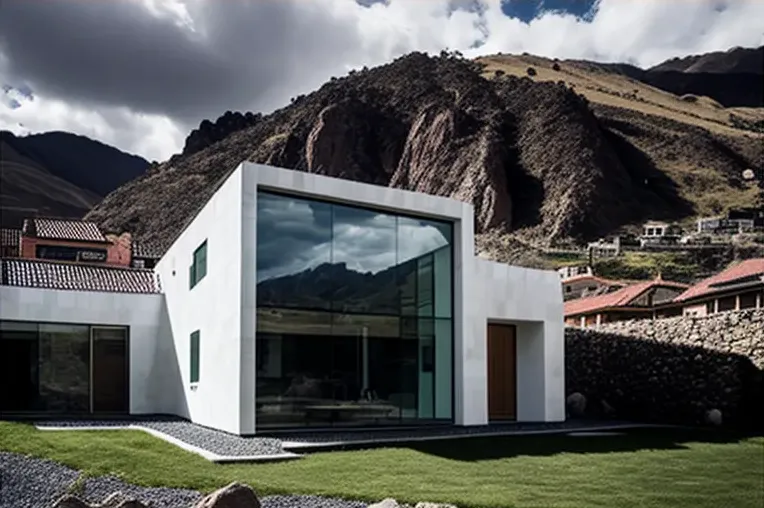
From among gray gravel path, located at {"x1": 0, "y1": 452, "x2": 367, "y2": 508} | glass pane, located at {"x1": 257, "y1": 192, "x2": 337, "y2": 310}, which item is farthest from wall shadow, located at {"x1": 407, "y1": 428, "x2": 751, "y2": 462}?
gray gravel path, located at {"x1": 0, "y1": 452, "x2": 367, "y2": 508}

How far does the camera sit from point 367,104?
22.5m

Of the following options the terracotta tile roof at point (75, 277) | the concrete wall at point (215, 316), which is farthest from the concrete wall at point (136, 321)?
the concrete wall at point (215, 316)

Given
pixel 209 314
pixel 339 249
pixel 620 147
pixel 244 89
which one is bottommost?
pixel 209 314

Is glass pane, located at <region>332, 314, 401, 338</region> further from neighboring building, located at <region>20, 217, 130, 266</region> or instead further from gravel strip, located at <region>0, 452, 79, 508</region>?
neighboring building, located at <region>20, 217, 130, 266</region>

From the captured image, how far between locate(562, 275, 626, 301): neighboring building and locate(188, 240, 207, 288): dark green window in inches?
403

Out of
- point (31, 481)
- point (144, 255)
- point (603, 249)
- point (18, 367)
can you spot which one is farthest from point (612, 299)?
point (31, 481)

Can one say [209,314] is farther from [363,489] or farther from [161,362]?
[363,489]

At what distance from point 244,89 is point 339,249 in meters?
2.64

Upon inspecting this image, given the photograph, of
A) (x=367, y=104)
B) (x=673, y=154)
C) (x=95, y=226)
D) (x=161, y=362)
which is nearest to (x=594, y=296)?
(x=673, y=154)

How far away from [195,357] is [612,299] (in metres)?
10.9

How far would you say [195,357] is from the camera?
13.9 metres

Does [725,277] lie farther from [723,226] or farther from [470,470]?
[470,470]

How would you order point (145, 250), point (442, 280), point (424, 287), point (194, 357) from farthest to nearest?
point (145, 250), point (194, 357), point (442, 280), point (424, 287)

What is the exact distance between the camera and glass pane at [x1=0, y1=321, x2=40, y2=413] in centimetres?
1440
